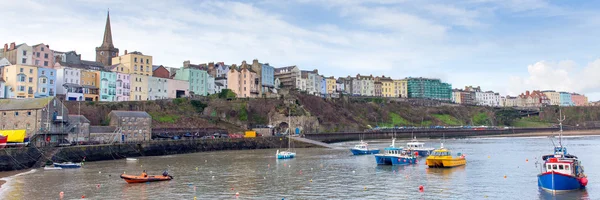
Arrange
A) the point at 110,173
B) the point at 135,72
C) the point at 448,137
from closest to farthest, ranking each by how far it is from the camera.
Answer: the point at 110,173, the point at 135,72, the point at 448,137

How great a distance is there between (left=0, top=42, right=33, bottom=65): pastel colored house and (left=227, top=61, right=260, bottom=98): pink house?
47.6 metres

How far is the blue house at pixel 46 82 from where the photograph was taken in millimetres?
87500

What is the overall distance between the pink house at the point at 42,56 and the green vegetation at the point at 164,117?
24.7 meters

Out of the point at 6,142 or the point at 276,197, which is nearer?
the point at 276,197

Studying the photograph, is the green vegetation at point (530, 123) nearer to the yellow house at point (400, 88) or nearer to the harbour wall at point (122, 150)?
the yellow house at point (400, 88)

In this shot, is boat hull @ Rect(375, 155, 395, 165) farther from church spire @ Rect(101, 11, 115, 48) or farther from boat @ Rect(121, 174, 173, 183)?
church spire @ Rect(101, 11, 115, 48)

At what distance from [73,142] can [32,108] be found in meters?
7.26

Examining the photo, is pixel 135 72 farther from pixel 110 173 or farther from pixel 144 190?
pixel 144 190

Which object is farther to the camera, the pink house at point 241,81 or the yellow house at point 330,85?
the yellow house at point 330,85

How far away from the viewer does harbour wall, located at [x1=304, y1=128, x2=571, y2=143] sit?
365 feet

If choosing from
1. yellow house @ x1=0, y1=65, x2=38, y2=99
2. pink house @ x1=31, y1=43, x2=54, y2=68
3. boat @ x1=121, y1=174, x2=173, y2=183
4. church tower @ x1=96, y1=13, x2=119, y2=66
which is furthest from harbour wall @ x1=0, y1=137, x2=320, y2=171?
church tower @ x1=96, y1=13, x2=119, y2=66

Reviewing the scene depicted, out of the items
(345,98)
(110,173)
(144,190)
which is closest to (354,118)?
(345,98)

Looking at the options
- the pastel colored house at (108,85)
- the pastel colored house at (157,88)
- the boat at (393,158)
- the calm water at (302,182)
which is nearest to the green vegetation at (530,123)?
the calm water at (302,182)

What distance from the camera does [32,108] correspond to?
65.4 metres
